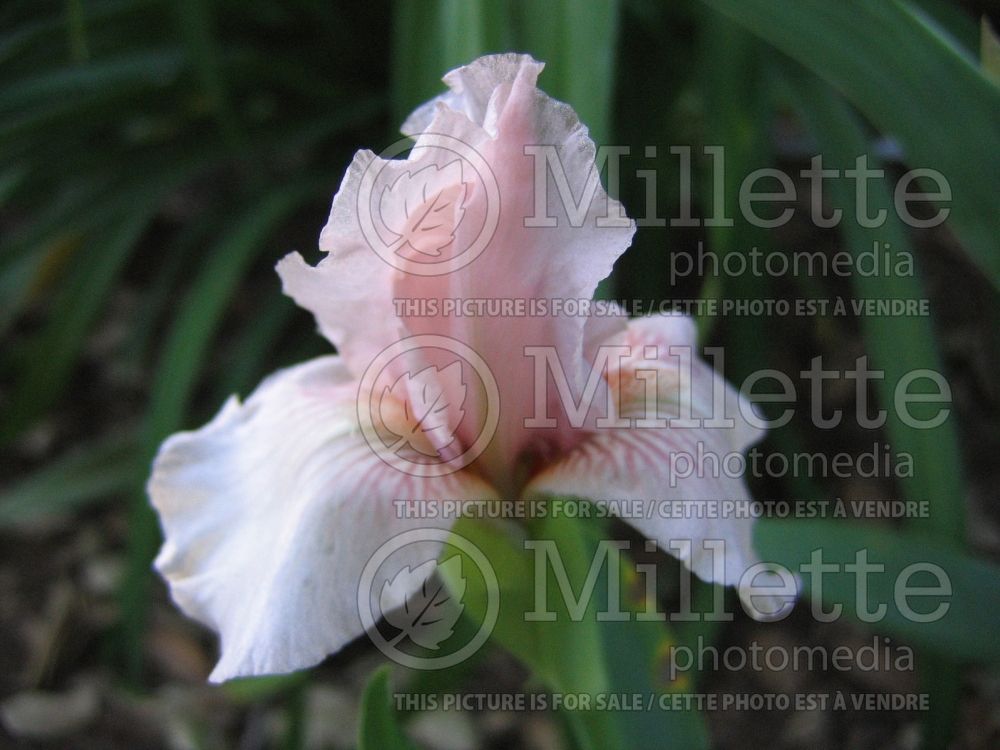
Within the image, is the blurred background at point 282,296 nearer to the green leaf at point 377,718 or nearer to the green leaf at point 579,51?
the green leaf at point 579,51

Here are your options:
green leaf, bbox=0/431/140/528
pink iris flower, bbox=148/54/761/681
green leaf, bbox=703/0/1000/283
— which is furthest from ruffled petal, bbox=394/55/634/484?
green leaf, bbox=0/431/140/528

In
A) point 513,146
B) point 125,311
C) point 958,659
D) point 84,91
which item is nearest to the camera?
point 513,146

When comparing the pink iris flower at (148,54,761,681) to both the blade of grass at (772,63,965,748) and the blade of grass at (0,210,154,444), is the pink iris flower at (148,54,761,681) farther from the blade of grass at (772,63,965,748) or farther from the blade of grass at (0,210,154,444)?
the blade of grass at (0,210,154,444)

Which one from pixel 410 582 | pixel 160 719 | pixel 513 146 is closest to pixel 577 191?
pixel 513 146

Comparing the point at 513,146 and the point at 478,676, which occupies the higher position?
the point at 513,146

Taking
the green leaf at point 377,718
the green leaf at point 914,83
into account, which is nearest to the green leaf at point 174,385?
the green leaf at point 377,718

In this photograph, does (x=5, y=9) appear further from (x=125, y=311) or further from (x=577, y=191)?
(x=577, y=191)

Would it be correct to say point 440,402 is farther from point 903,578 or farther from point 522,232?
point 903,578

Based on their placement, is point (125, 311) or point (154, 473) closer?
point (154, 473)
